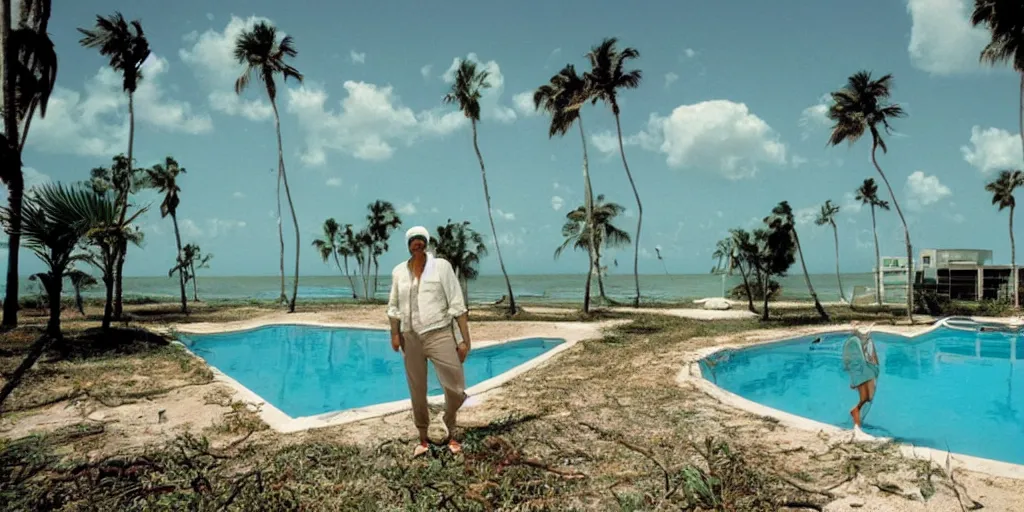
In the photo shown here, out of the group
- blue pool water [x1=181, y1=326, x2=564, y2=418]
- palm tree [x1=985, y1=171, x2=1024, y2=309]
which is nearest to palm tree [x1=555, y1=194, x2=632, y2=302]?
blue pool water [x1=181, y1=326, x2=564, y2=418]

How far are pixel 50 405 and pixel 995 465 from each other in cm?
1124

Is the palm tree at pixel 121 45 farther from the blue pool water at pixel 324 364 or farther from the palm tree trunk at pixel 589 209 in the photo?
the palm tree trunk at pixel 589 209

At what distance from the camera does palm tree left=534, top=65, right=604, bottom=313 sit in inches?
953

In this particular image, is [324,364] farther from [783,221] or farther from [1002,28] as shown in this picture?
[1002,28]

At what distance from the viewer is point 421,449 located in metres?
Answer: 5.15

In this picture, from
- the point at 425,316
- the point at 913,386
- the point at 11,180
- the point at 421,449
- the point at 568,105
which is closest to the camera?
the point at 425,316

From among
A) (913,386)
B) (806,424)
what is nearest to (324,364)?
(806,424)

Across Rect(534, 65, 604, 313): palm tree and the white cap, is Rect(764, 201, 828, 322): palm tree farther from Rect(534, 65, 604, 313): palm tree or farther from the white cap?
the white cap

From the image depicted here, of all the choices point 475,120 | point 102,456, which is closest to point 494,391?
point 102,456

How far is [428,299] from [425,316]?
0.53ft

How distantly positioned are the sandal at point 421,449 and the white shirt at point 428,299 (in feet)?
4.05

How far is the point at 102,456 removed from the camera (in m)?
5.15

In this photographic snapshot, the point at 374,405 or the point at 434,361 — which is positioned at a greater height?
the point at 434,361

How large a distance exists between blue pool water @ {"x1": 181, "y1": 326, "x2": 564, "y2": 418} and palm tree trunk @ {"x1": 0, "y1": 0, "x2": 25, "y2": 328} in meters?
4.70
